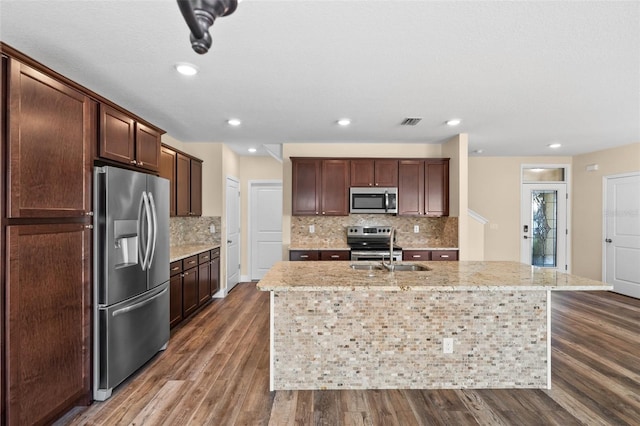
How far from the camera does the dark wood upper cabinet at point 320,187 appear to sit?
496 centimetres

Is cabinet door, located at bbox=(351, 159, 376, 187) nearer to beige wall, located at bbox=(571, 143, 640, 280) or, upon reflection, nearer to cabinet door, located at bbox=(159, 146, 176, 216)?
cabinet door, located at bbox=(159, 146, 176, 216)

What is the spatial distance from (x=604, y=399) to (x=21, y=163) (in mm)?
4106

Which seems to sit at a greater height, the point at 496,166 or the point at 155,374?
the point at 496,166

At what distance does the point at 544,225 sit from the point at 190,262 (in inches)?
250

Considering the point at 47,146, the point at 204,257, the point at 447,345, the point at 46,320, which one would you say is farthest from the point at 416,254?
the point at 47,146

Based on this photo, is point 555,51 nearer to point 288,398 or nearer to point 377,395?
point 377,395

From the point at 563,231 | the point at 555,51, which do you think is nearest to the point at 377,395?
the point at 555,51

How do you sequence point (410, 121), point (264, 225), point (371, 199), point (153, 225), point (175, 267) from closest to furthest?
point (153, 225) < point (175, 267) < point (410, 121) < point (371, 199) < point (264, 225)

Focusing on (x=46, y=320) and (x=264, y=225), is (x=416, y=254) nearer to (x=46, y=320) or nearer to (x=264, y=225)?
(x=264, y=225)

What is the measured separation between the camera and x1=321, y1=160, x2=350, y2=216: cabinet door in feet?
16.3

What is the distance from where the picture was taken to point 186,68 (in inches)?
97.2

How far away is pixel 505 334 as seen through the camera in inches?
100

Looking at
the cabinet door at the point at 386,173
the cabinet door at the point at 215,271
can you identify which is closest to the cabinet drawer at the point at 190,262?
the cabinet door at the point at 215,271

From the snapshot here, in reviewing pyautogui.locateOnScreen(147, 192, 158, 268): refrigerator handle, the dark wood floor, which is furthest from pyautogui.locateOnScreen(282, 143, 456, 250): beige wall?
pyautogui.locateOnScreen(147, 192, 158, 268): refrigerator handle
